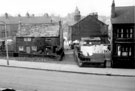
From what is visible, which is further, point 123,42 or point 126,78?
point 123,42

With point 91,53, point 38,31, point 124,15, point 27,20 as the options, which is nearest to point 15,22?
point 27,20

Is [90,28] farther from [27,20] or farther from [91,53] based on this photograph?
[27,20]

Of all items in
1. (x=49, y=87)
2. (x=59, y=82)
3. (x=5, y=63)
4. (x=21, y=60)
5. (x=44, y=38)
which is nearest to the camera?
(x=49, y=87)

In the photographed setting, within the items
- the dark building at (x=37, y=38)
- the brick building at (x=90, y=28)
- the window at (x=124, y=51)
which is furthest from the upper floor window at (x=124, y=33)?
the brick building at (x=90, y=28)

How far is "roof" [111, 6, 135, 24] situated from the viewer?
28703 millimetres

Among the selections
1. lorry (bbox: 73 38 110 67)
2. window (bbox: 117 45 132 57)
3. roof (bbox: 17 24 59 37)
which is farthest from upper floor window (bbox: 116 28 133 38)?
roof (bbox: 17 24 59 37)

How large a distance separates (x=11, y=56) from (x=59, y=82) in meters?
19.5

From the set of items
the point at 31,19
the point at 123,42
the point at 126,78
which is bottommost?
the point at 126,78

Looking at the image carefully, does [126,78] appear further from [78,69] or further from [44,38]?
[44,38]

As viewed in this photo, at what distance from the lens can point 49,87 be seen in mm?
18391

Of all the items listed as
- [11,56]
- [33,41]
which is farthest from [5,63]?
[33,41]

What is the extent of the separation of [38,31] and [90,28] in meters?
19.2

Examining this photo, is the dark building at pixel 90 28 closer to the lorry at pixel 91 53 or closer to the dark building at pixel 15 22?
the lorry at pixel 91 53

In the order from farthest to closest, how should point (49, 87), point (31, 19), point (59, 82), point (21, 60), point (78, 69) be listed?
1. point (31, 19)
2. point (21, 60)
3. point (78, 69)
4. point (59, 82)
5. point (49, 87)
